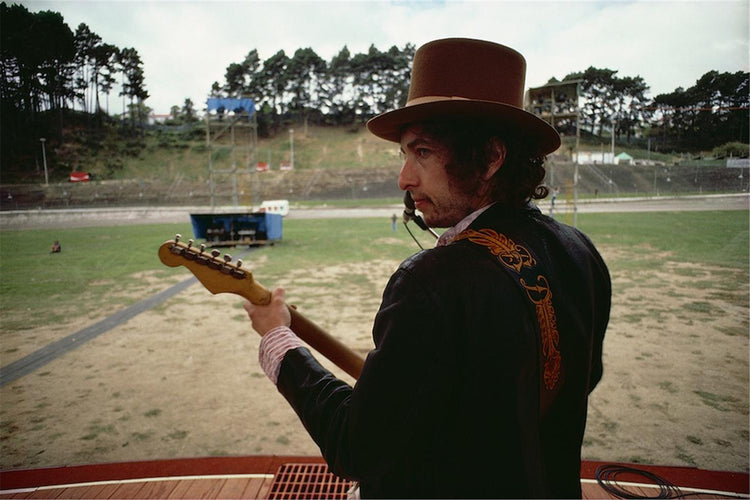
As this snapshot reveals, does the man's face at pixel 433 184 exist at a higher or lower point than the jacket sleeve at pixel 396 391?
higher

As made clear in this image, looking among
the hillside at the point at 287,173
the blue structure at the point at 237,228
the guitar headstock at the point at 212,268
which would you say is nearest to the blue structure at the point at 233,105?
the hillside at the point at 287,173

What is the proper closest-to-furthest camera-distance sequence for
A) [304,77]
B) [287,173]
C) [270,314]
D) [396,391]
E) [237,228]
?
[396,391] → [270,314] → [237,228] → [287,173] → [304,77]

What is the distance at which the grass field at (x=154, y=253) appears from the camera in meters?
6.50

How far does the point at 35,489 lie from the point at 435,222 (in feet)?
9.56

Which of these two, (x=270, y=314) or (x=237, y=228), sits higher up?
(x=270, y=314)

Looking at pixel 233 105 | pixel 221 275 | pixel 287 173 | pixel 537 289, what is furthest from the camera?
pixel 287 173

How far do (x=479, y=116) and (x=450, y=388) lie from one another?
0.83 metres

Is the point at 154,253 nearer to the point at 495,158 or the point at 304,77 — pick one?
the point at 495,158

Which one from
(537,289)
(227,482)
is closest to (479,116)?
(537,289)

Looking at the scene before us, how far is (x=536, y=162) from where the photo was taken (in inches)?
60.1

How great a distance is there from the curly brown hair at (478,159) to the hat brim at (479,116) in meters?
0.03

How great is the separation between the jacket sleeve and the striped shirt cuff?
352mm

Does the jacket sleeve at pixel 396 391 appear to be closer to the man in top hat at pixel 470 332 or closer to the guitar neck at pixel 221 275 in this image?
the man in top hat at pixel 470 332

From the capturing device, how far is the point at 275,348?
1.43m
